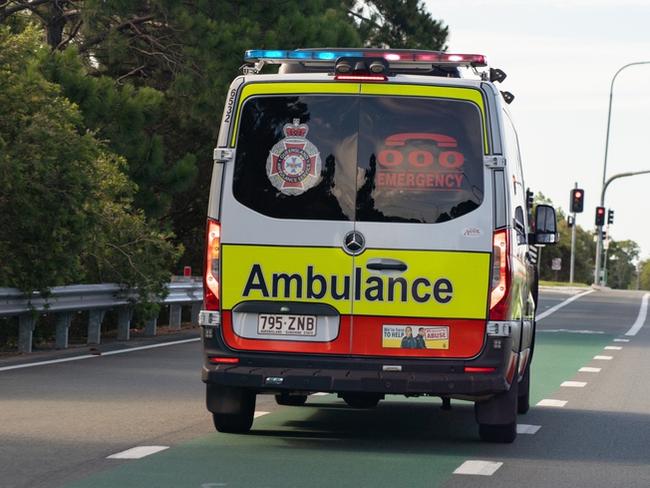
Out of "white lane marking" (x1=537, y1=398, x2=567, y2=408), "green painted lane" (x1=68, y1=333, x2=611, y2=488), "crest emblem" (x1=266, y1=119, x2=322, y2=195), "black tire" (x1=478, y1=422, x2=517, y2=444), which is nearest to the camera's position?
"green painted lane" (x1=68, y1=333, x2=611, y2=488)

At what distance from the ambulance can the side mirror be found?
2.55m

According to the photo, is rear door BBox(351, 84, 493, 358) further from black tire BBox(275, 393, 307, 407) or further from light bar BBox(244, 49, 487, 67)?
black tire BBox(275, 393, 307, 407)

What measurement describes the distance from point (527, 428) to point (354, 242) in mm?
2803

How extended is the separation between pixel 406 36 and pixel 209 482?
40373mm

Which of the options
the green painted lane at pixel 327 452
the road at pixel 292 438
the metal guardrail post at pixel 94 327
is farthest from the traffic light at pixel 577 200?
the green painted lane at pixel 327 452

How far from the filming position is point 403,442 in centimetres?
1139

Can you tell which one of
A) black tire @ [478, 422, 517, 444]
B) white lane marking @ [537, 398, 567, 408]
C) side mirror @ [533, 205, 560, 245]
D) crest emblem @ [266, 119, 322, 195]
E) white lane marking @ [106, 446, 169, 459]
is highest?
crest emblem @ [266, 119, 322, 195]

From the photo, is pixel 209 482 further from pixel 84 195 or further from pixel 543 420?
pixel 84 195

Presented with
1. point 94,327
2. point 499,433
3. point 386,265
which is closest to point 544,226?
point 499,433

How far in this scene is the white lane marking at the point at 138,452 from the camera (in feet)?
33.0

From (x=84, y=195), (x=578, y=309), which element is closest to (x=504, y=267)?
(x=84, y=195)

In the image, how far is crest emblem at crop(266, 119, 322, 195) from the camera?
10.6 meters

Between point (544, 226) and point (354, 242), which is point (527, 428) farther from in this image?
point (354, 242)

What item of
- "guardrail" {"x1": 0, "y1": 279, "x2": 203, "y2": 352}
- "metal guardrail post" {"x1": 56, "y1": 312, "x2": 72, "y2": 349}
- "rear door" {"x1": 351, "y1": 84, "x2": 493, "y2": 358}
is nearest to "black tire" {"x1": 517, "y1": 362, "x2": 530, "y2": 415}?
"rear door" {"x1": 351, "y1": 84, "x2": 493, "y2": 358}
